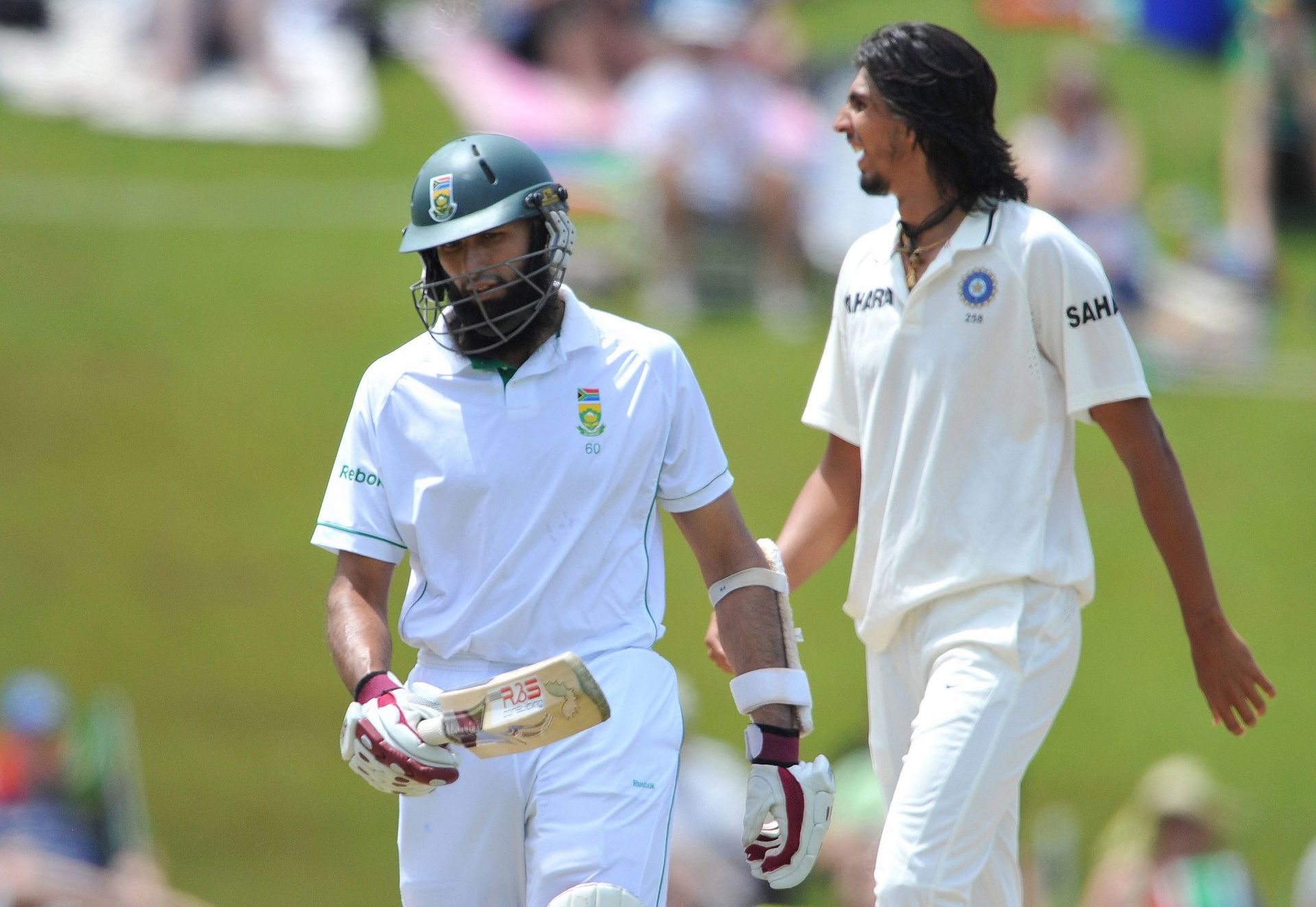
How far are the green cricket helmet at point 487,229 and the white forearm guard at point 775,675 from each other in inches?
25.8

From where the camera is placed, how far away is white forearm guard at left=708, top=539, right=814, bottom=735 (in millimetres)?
3314

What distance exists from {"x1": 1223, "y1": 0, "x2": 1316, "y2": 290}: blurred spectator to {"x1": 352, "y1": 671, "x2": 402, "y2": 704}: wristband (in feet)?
29.6

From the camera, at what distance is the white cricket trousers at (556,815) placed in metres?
3.10

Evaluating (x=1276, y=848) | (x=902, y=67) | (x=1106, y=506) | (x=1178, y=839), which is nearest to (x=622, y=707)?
(x=902, y=67)

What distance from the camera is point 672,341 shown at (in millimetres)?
3459

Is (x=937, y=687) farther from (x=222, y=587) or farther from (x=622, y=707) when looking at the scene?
(x=222, y=587)

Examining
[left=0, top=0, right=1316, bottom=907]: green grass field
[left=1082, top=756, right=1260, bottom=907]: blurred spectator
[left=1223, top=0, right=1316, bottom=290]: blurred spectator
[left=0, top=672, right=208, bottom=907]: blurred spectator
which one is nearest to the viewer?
[left=1082, top=756, right=1260, bottom=907]: blurred spectator

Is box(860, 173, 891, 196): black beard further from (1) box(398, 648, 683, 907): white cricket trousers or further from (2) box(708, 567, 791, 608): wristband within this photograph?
(1) box(398, 648, 683, 907): white cricket trousers

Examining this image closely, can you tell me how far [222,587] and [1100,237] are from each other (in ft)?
18.8

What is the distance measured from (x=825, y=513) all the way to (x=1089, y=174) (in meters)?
7.38

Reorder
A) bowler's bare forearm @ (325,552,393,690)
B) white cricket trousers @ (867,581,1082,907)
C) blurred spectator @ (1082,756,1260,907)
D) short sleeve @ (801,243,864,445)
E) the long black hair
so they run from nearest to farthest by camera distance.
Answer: bowler's bare forearm @ (325,552,393,690) < white cricket trousers @ (867,581,1082,907) < the long black hair < short sleeve @ (801,243,864,445) < blurred spectator @ (1082,756,1260,907)

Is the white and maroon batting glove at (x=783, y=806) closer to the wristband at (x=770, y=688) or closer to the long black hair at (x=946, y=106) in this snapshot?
the wristband at (x=770, y=688)

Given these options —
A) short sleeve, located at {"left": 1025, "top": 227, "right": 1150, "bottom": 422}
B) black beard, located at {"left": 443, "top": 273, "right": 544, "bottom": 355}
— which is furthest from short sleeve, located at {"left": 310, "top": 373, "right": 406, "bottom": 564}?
short sleeve, located at {"left": 1025, "top": 227, "right": 1150, "bottom": 422}

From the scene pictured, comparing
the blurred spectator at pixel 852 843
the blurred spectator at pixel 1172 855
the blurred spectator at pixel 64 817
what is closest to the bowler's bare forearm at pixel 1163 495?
the blurred spectator at pixel 852 843
